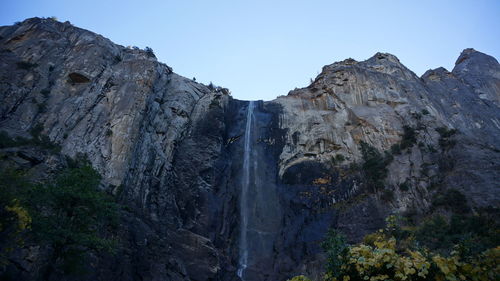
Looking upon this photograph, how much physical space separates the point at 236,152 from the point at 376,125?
14.7 metres

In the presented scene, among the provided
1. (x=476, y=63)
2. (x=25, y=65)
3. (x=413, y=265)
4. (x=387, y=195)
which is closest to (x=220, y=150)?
(x=387, y=195)

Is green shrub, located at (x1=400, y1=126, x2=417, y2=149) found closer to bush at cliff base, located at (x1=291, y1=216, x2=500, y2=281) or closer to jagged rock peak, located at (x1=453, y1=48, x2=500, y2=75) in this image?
jagged rock peak, located at (x1=453, y1=48, x2=500, y2=75)

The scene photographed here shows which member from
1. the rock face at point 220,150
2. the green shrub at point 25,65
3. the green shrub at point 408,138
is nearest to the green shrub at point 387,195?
the rock face at point 220,150

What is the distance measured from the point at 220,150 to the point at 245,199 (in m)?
5.80

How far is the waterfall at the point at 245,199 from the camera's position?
2697 centimetres

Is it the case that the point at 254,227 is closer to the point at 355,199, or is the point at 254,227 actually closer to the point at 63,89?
the point at 355,199

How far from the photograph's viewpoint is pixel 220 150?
114 feet

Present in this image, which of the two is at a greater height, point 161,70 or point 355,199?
point 161,70

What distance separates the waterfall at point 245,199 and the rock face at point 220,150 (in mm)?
449

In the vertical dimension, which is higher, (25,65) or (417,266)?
(25,65)

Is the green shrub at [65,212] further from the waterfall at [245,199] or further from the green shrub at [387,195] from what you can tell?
the green shrub at [387,195]

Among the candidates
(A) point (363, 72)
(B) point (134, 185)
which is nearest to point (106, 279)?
(B) point (134, 185)

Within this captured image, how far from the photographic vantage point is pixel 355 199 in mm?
30188

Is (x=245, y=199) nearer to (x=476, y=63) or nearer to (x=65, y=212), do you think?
(x=65, y=212)
